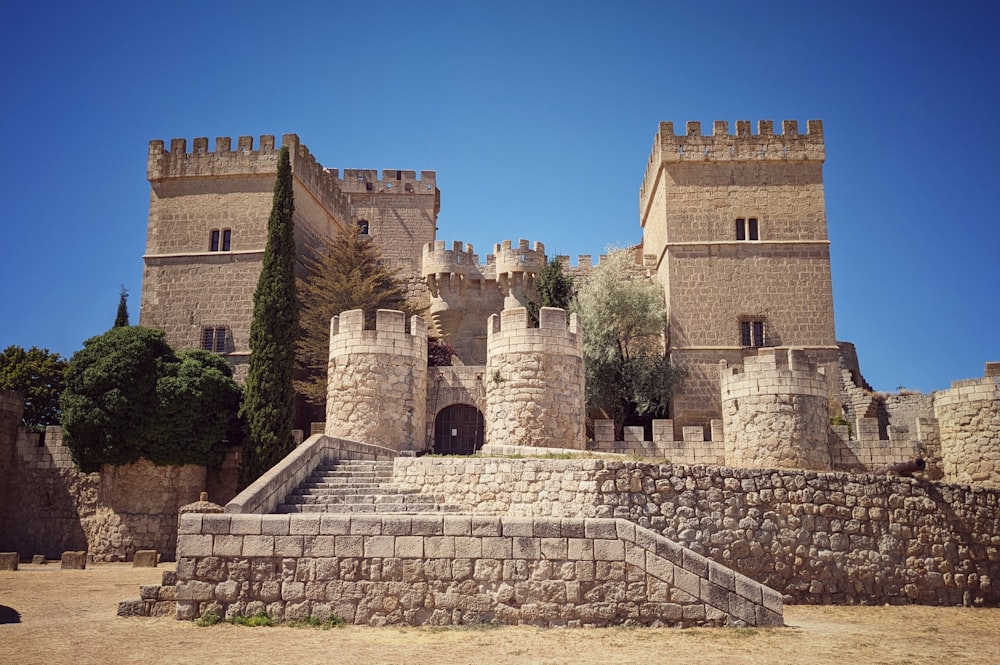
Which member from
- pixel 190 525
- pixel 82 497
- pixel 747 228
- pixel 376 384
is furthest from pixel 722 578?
pixel 747 228

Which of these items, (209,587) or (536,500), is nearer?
(209,587)

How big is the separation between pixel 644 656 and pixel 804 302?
20.2 meters

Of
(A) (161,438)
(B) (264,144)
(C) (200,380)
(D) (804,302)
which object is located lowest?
(A) (161,438)

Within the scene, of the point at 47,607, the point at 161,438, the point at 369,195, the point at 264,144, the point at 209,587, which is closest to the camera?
the point at 209,587

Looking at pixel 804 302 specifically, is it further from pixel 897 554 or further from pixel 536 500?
pixel 536 500

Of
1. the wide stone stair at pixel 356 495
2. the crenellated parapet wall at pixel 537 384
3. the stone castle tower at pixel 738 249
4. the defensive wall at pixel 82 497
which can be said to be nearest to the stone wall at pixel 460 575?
the wide stone stair at pixel 356 495

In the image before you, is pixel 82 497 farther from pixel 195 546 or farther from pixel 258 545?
pixel 258 545

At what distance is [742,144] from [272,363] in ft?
54.0

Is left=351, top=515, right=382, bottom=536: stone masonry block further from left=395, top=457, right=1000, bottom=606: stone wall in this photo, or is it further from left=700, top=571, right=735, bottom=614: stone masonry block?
left=700, top=571, right=735, bottom=614: stone masonry block

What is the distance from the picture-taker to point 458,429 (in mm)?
21594

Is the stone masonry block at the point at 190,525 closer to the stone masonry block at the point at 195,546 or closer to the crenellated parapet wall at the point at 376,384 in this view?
the stone masonry block at the point at 195,546

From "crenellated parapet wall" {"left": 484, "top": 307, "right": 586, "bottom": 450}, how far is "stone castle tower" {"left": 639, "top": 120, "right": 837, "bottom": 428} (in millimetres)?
Result: 7769

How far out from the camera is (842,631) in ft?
34.7

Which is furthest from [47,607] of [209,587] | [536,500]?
[536,500]
